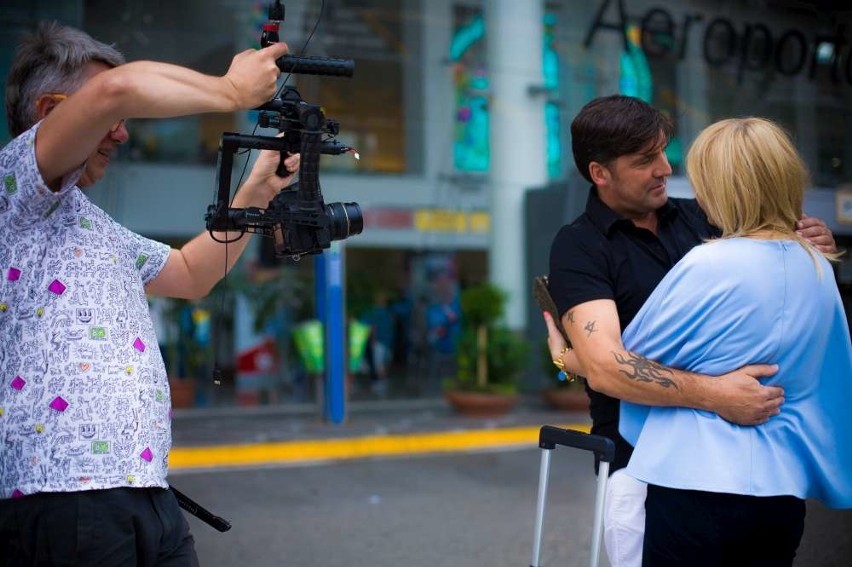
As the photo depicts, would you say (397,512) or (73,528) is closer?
(73,528)

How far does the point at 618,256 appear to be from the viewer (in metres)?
2.64

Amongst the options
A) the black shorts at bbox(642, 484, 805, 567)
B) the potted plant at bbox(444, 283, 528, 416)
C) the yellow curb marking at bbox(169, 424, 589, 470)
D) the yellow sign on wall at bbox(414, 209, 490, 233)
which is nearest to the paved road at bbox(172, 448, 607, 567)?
the yellow curb marking at bbox(169, 424, 589, 470)

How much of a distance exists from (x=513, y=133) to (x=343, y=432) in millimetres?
5182

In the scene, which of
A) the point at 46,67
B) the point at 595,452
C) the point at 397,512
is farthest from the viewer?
the point at 397,512

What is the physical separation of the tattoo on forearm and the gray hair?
133 cm

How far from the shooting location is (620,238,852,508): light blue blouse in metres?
2.17

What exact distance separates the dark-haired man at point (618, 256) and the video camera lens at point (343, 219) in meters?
0.60

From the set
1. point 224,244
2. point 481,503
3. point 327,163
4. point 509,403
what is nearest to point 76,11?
point 327,163

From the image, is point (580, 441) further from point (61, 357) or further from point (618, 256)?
point (61, 357)

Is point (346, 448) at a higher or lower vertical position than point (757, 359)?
lower

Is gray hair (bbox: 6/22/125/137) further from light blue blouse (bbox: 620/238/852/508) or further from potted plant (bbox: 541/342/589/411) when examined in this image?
potted plant (bbox: 541/342/589/411)

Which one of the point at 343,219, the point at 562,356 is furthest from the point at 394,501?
the point at 343,219

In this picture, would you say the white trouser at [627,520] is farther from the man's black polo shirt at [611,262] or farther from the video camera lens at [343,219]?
the video camera lens at [343,219]

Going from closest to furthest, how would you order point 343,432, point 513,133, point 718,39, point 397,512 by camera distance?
1. point 397,512
2. point 343,432
3. point 513,133
4. point 718,39
